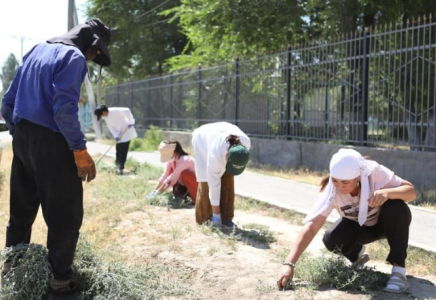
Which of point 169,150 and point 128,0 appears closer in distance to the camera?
point 169,150

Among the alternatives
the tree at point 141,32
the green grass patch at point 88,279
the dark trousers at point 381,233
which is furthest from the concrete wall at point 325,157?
the tree at point 141,32

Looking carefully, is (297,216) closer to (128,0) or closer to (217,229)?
(217,229)

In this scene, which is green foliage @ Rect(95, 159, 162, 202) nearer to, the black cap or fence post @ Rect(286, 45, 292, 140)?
fence post @ Rect(286, 45, 292, 140)

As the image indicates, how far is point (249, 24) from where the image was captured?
537 inches

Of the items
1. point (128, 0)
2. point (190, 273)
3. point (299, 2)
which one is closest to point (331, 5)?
point (299, 2)

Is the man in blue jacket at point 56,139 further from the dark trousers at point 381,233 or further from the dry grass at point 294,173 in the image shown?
the dry grass at point 294,173

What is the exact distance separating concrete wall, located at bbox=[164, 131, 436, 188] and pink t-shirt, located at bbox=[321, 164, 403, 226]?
4614 mm

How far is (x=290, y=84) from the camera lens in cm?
1182

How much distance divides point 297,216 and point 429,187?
2.77 m

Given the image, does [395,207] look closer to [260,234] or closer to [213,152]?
[260,234]

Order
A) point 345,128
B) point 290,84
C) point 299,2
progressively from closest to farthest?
point 345,128
point 290,84
point 299,2

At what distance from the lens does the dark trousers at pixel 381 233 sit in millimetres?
3809

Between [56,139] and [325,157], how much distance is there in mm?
7625

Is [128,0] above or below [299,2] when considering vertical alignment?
above
